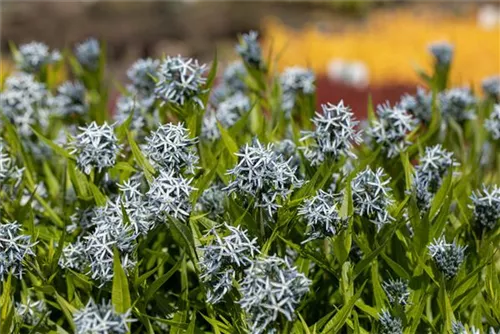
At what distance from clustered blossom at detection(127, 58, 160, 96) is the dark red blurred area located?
2334 millimetres

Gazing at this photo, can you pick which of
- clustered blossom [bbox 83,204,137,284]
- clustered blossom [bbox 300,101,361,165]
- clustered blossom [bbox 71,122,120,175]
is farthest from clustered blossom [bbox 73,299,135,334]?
clustered blossom [bbox 300,101,361,165]

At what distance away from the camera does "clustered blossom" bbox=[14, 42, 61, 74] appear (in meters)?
2.47

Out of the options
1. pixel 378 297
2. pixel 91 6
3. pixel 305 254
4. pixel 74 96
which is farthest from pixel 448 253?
pixel 91 6

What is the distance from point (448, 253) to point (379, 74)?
535cm

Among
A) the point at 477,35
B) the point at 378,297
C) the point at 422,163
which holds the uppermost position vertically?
the point at 422,163

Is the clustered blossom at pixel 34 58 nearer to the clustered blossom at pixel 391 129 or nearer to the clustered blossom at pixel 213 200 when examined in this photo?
the clustered blossom at pixel 213 200

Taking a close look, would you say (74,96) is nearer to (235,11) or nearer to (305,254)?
(305,254)

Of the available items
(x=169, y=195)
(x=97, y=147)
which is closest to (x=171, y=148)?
(x=169, y=195)

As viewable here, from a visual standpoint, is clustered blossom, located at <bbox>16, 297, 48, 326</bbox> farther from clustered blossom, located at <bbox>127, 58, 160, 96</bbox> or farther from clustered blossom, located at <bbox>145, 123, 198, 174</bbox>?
clustered blossom, located at <bbox>127, 58, 160, 96</bbox>

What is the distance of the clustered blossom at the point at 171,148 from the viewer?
140 cm

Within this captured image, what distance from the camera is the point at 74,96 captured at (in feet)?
8.02

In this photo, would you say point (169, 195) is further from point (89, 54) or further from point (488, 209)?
point (89, 54)

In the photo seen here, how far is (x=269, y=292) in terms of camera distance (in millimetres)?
1164

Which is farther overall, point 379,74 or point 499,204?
point 379,74
